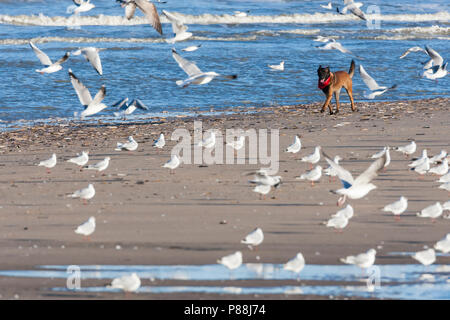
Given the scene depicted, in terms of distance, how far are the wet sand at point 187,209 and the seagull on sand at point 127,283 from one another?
80 mm

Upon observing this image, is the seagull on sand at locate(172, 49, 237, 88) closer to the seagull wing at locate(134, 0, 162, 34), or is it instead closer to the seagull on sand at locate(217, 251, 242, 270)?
the seagull wing at locate(134, 0, 162, 34)

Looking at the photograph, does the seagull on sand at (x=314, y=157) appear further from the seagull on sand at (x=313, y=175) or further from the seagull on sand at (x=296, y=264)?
the seagull on sand at (x=296, y=264)

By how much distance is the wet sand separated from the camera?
5.91m

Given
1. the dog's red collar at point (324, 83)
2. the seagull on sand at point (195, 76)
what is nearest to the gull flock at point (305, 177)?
the seagull on sand at point (195, 76)

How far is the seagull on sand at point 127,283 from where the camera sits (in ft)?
16.6

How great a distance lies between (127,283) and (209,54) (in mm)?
15698

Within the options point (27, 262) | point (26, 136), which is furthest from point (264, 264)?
point (26, 136)

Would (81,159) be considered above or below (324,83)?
below

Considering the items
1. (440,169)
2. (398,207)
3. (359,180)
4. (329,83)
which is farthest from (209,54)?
(398,207)

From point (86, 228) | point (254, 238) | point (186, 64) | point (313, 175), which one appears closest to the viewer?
point (254, 238)

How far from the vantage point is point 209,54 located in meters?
20.3

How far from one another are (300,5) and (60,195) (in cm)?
3039

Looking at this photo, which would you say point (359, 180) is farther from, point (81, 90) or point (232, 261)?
point (81, 90)

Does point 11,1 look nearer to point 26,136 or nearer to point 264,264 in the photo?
point 26,136
